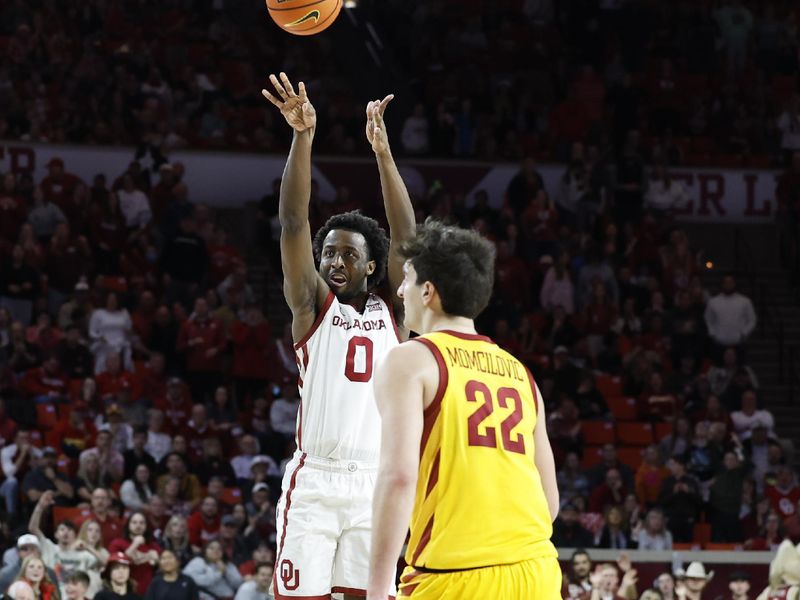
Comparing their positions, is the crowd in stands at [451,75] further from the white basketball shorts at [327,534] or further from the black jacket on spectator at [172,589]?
the white basketball shorts at [327,534]

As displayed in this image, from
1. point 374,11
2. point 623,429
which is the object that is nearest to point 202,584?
point 623,429

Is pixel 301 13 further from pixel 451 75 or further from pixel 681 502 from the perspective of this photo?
pixel 451 75

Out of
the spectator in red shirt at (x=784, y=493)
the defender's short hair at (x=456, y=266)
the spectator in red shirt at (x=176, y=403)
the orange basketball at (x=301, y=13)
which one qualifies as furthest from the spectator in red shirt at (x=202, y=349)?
the defender's short hair at (x=456, y=266)

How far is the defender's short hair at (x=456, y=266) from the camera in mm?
4773

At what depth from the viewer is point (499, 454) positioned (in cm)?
468

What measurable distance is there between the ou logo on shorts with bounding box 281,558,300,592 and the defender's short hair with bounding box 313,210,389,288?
1344 mm

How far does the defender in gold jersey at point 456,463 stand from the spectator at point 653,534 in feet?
32.3

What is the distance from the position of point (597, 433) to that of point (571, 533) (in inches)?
108

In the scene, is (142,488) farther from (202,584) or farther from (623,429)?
(623,429)

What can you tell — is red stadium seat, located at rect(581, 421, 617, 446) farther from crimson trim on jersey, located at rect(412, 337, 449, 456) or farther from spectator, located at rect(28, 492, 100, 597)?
crimson trim on jersey, located at rect(412, 337, 449, 456)

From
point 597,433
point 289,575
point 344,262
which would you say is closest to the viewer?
point 289,575

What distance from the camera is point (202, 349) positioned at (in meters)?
16.5

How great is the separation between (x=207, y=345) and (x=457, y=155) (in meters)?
5.65

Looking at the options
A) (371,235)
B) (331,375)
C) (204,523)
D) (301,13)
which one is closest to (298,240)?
(371,235)
